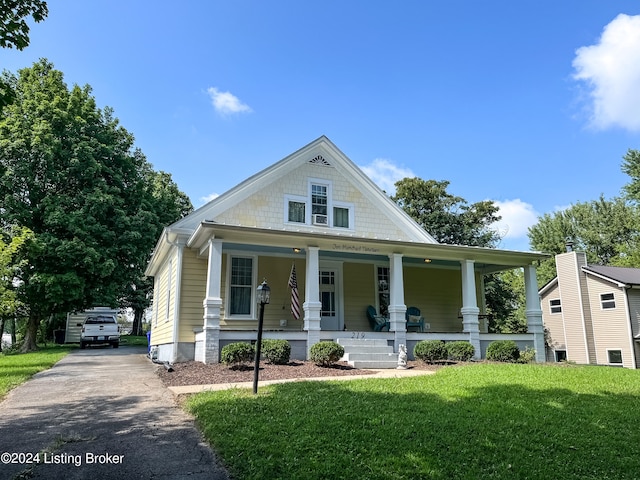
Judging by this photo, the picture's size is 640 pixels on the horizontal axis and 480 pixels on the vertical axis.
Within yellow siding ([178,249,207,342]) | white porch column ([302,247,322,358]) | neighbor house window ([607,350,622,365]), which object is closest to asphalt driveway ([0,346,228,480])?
yellow siding ([178,249,207,342])

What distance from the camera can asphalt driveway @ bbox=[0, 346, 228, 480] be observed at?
4.01 metres

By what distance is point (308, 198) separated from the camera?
15164 mm

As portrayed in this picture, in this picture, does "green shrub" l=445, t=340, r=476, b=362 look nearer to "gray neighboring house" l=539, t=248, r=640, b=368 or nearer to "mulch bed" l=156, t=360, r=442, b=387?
"mulch bed" l=156, t=360, r=442, b=387

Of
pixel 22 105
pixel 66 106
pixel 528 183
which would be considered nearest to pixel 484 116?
pixel 528 183

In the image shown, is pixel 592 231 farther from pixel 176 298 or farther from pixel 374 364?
pixel 176 298

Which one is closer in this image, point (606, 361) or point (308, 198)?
point (308, 198)

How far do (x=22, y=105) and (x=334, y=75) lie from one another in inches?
655

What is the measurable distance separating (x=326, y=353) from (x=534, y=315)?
24.5 feet

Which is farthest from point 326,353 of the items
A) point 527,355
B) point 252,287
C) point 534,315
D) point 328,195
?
point 534,315

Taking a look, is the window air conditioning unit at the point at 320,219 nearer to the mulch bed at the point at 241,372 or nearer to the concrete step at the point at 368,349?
the concrete step at the point at 368,349

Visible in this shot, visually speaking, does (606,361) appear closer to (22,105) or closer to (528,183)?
(528,183)

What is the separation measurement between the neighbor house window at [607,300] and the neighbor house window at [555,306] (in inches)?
96.0

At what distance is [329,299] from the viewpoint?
14.5m

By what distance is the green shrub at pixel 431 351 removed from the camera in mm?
11617
